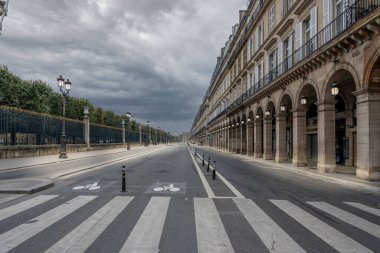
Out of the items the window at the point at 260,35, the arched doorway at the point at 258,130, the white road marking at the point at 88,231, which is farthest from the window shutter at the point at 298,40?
the white road marking at the point at 88,231

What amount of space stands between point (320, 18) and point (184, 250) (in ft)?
61.5

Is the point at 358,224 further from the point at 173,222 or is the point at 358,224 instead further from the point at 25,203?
the point at 25,203

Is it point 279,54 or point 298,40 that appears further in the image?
point 279,54

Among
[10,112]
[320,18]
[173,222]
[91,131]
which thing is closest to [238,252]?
[173,222]

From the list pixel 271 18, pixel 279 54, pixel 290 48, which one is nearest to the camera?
pixel 290 48

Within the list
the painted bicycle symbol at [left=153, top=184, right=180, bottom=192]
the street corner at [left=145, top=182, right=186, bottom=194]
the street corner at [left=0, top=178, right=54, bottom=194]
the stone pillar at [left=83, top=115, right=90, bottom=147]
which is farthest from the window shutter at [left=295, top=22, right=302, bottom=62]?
the stone pillar at [left=83, top=115, right=90, bottom=147]

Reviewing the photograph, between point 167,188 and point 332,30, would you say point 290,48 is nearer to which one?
point 332,30

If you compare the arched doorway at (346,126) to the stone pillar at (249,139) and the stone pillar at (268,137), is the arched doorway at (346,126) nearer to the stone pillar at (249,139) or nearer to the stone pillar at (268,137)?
the stone pillar at (268,137)

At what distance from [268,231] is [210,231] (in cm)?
107

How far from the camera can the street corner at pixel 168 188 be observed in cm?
1114

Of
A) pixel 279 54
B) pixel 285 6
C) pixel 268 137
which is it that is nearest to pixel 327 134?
pixel 279 54

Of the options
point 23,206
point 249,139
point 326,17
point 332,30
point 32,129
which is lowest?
point 23,206

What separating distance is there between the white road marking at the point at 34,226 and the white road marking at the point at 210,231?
2880mm

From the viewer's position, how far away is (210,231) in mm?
6242
